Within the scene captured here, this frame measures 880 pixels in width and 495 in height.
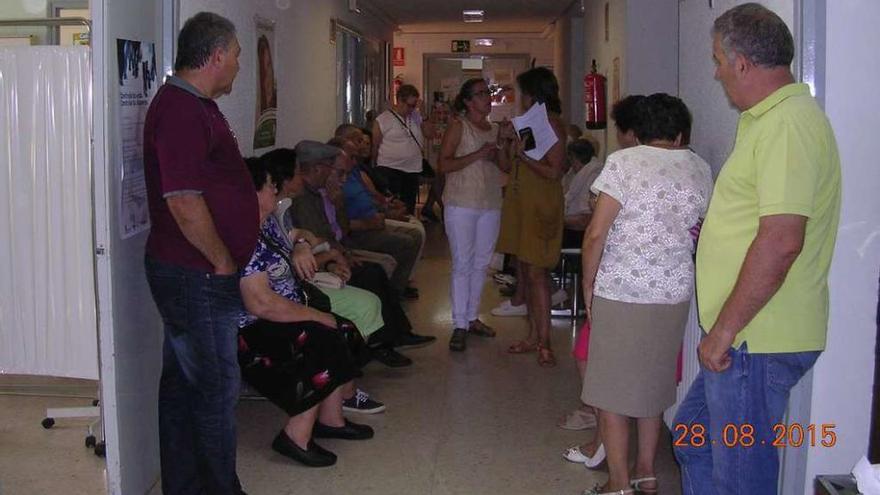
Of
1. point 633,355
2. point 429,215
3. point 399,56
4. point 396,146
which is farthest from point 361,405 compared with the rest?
point 399,56

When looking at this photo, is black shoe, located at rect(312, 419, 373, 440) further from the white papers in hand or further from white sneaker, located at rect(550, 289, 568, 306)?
white sneaker, located at rect(550, 289, 568, 306)

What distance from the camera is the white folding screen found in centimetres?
360

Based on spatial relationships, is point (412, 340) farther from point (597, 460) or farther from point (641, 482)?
point (641, 482)

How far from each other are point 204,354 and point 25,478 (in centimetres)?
105

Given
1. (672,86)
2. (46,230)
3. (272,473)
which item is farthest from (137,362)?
(672,86)

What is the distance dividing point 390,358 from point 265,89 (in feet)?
5.02

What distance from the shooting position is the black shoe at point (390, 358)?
470 cm

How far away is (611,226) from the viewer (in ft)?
9.09

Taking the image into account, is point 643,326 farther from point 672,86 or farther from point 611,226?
point 672,86

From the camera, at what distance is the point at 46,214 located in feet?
12.2

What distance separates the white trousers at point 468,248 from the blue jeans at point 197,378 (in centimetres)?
218
